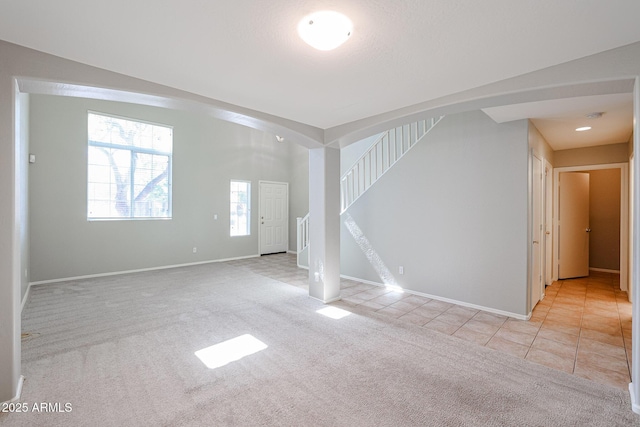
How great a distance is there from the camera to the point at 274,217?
28.7 ft

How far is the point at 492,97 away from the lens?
8.39 ft

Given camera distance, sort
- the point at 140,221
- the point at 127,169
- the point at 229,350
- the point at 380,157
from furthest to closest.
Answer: the point at 140,221 → the point at 127,169 → the point at 380,157 → the point at 229,350

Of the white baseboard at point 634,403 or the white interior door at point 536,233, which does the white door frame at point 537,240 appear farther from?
the white baseboard at point 634,403

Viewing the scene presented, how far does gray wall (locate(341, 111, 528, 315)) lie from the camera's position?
359cm

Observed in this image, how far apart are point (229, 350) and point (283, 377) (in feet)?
2.37

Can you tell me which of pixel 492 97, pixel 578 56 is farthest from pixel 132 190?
pixel 578 56

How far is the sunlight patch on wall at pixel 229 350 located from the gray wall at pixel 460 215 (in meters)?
2.72

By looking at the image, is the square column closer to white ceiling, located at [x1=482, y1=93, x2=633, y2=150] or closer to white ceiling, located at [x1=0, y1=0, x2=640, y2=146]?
white ceiling, located at [x1=0, y1=0, x2=640, y2=146]

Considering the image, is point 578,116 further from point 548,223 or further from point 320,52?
point 320,52

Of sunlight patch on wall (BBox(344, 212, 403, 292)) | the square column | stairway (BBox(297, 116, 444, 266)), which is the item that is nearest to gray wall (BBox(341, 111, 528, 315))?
sunlight patch on wall (BBox(344, 212, 403, 292))

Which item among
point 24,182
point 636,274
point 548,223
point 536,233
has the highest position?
point 24,182

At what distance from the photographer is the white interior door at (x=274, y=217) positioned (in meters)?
8.43

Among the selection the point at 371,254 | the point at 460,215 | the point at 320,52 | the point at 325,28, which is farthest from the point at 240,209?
the point at 325,28

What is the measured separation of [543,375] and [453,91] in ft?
8.39
